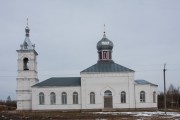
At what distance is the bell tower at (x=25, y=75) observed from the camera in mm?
62094

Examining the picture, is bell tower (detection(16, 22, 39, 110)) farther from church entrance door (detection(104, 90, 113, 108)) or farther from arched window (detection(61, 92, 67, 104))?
church entrance door (detection(104, 90, 113, 108))

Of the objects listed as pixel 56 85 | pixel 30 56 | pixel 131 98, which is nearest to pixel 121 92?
pixel 131 98

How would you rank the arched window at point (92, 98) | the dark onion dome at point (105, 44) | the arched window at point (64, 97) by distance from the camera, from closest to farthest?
the arched window at point (92, 98) < the arched window at point (64, 97) < the dark onion dome at point (105, 44)

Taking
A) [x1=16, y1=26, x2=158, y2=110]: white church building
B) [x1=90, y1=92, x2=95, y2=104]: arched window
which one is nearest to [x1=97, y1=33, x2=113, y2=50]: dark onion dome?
[x1=16, y1=26, x2=158, y2=110]: white church building

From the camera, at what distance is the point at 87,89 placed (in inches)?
2352

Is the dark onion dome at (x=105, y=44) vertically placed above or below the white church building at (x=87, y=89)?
above

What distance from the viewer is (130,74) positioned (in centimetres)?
5909

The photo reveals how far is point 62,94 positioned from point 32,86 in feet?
15.3

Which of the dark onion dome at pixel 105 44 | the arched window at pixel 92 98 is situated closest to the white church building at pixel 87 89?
the arched window at pixel 92 98

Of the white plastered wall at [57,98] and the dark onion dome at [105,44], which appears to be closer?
the white plastered wall at [57,98]

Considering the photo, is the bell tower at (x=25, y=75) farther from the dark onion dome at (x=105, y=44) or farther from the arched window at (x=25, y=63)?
the dark onion dome at (x=105, y=44)

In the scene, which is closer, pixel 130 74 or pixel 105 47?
pixel 130 74

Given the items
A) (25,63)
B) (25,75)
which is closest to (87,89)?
(25,75)

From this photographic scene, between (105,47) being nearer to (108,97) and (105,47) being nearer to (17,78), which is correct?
(108,97)
